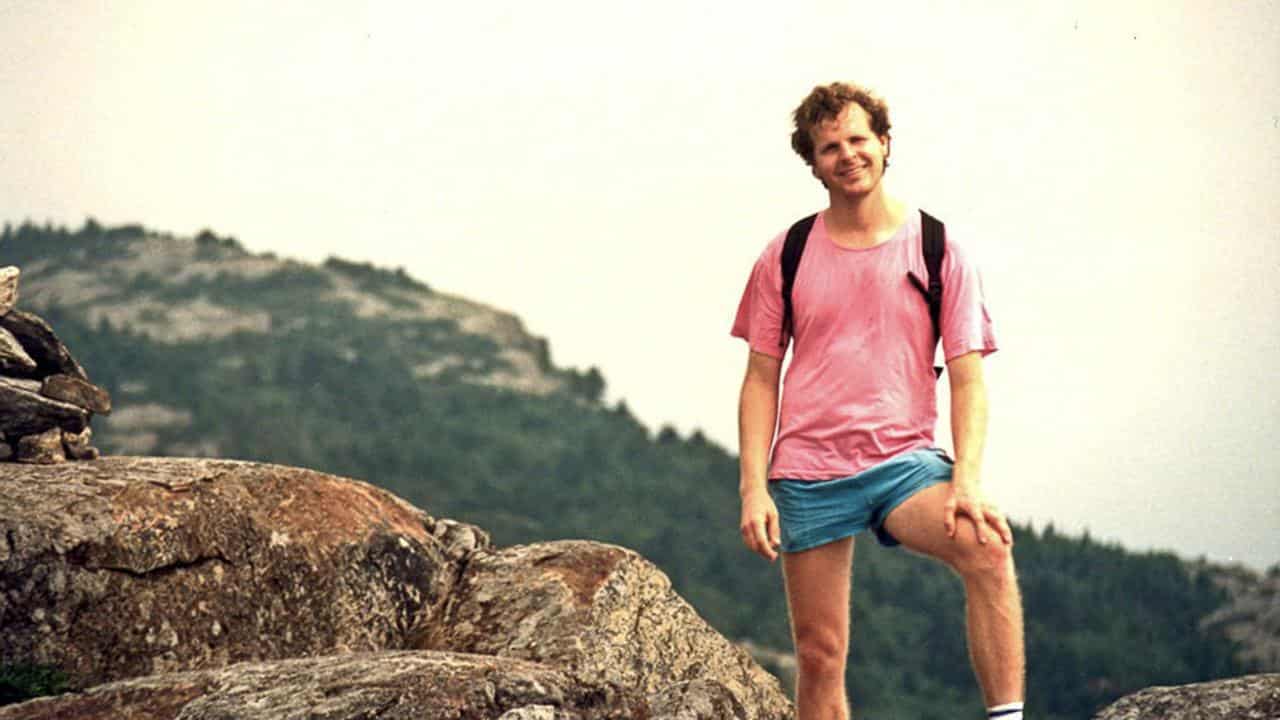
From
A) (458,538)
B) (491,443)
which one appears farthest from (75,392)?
(491,443)

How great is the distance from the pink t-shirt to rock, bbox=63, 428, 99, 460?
246 inches

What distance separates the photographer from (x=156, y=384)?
270 feet

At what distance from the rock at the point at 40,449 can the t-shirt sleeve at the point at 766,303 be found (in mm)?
5993

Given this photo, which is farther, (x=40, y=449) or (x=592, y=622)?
(x=40, y=449)

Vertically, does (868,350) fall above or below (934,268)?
below

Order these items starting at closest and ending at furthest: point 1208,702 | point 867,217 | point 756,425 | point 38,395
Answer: point 867,217, point 756,425, point 1208,702, point 38,395

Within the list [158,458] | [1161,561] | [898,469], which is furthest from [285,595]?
[1161,561]

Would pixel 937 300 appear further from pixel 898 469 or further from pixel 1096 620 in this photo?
pixel 1096 620

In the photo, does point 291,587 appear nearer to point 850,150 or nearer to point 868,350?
point 868,350

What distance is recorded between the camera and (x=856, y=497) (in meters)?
6.09

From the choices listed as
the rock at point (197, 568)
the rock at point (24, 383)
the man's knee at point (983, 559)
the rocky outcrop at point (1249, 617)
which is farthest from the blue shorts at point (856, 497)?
the rocky outcrop at point (1249, 617)

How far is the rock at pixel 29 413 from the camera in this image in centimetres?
1057

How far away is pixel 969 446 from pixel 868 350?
1.72 ft

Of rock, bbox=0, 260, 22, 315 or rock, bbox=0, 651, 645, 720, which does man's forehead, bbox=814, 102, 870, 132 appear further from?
rock, bbox=0, 260, 22, 315
